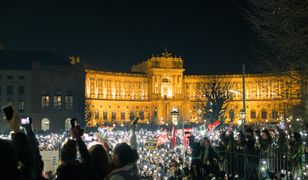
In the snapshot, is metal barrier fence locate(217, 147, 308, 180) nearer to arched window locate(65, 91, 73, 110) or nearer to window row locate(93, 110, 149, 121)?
arched window locate(65, 91, 73, 110)

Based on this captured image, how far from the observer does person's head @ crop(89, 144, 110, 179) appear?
6.67 meters

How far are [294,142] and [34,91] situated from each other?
284 feet

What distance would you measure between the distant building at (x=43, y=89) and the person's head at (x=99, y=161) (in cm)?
8737

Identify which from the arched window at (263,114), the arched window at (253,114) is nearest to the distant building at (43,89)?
the arched window at (253,114)

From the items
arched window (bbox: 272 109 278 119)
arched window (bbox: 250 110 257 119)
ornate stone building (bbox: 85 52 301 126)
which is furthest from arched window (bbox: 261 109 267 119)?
arched window (bbox: 272 109 278 119)

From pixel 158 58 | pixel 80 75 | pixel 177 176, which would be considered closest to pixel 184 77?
pixel 158 58

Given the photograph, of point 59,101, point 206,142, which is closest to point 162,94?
point 59,101

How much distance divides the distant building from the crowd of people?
2867 inches

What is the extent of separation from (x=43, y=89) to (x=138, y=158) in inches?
3656

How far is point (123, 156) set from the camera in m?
6.10

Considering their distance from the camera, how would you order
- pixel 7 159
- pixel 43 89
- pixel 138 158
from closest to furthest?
pixel 7 159 → pixel 138 158 → pixel 43 89

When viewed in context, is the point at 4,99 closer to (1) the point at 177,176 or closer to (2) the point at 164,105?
(2) the point at 164,105

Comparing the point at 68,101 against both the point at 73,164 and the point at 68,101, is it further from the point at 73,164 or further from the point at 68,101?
the point at 73,164

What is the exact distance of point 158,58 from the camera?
12962 centimetres
